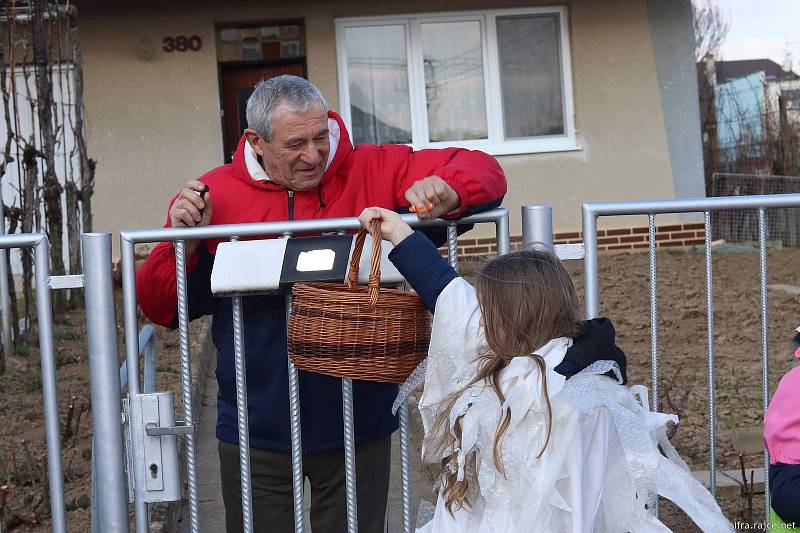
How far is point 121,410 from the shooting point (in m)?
2.98

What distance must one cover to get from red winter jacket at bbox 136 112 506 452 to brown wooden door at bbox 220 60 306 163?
8255mm

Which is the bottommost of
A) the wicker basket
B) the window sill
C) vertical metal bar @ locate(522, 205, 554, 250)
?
the wicker basket

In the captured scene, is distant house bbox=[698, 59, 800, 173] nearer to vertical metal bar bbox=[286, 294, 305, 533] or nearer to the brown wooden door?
the brown wooden door

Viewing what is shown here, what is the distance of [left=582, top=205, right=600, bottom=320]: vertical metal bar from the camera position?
3102 millimetres

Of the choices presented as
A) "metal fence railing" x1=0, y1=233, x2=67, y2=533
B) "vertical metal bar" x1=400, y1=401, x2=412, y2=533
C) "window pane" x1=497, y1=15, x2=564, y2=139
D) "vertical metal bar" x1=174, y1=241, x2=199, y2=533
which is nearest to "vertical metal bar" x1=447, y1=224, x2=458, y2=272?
Result: "vertical metal bar" x1=400, y1=401, x2=412, y2=533

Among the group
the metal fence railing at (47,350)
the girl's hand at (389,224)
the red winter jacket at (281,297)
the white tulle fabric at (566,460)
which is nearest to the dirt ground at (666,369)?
Result: the metal fence railing at (47,350)

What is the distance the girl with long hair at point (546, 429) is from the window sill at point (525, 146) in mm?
8836

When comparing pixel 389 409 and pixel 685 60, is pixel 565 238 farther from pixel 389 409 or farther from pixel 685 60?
pixel 389 409

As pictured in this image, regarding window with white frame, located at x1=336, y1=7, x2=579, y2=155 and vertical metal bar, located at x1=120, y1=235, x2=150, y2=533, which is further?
window with white frame, located at x1=336, y1=7, x2=579, y2=155

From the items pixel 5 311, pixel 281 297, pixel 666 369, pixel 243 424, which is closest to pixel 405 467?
pixel 243 424

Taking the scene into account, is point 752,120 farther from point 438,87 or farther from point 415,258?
point 415,258

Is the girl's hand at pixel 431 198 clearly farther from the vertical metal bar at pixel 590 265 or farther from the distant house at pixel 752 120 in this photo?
the distant house at pixel 752 120

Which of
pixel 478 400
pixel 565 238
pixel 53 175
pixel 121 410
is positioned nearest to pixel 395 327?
pixel 478 400

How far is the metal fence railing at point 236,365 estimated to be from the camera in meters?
2.87
